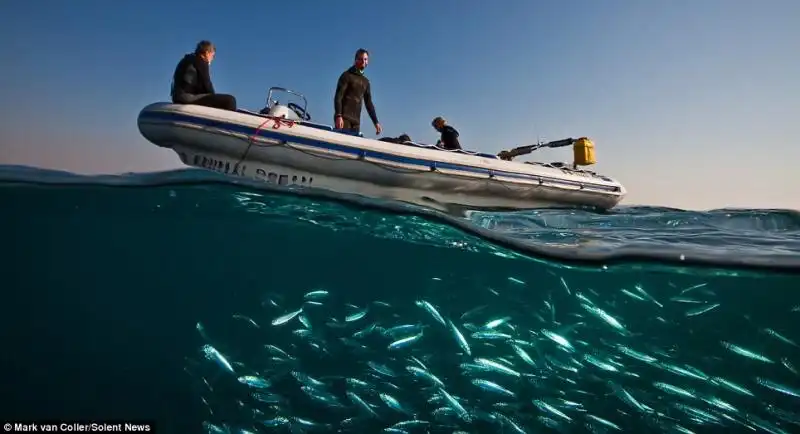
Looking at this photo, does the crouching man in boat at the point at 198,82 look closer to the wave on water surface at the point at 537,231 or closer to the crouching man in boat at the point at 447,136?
the wave on water surface at the point at 537,231

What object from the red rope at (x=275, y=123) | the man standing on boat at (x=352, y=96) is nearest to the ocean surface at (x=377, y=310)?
the red rope at (x=275, y=123)

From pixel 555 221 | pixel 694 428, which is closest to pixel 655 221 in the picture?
pixel 555 221

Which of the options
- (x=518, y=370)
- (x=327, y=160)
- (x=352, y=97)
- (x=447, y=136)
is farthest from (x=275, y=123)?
(x=518, y=370)

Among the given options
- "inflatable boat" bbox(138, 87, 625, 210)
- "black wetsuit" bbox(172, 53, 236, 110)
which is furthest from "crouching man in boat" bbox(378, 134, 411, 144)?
"black wetsuit" bbox(172, 53, 236, 110)

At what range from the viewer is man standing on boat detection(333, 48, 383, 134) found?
9011mm

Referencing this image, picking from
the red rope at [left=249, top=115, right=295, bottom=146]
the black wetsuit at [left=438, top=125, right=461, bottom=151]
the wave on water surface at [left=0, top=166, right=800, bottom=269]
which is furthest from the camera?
the black wetsuit at [left=438, top=125, right=461, bottom=151]

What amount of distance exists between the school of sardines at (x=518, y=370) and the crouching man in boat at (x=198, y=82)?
166 inches

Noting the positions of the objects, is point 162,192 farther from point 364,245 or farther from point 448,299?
point 448,299

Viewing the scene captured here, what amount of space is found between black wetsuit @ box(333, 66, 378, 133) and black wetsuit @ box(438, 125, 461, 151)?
99.8 inches

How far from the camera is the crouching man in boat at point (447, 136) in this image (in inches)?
435

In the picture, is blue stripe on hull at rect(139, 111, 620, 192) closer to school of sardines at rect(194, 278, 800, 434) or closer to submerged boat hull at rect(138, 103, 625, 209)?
submerged boat hull at rect(138, 103, 625, 209)

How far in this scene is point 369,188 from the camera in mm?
8773

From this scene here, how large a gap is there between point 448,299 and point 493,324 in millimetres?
10791

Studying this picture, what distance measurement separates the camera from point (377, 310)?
16.1 m
